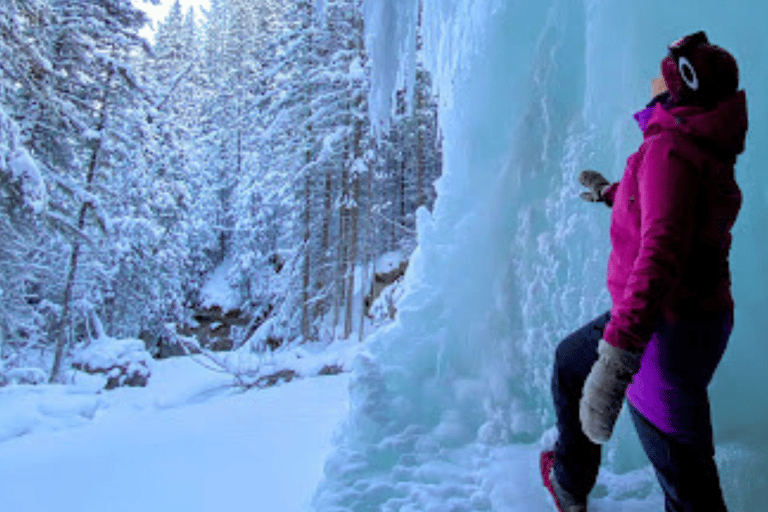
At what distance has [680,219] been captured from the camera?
1486 mm

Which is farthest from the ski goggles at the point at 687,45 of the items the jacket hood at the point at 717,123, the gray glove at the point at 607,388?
the gray glove at the point at 607,388

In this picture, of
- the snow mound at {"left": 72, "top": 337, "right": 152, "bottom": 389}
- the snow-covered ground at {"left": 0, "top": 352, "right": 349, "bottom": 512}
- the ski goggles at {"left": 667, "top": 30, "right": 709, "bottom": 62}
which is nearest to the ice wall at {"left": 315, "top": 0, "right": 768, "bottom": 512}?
the snow-covered ground at {"left": 0, "top": 352, "right": 349, "bottom": 512}

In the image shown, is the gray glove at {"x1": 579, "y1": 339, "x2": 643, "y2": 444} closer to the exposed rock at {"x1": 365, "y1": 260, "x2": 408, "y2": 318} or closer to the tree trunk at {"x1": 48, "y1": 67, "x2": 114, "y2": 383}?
the tree trunk at {"x1": 48, "y1": 67, "x2": 114, "y2": 383}

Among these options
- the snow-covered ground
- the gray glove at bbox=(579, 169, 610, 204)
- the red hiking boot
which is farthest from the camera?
the snow-covered ground

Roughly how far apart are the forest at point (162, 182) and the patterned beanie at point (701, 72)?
3.61 metres

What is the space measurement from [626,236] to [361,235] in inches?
677

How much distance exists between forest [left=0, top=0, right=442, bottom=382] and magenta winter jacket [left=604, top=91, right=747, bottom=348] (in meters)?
3.72

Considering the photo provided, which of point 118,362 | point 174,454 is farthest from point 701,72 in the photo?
point 118,362

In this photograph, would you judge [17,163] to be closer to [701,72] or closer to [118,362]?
[118,362]

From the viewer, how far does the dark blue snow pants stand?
1.60 meters

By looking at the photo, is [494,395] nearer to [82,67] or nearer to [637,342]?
[637,342]

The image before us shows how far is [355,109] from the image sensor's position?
15.4 metres

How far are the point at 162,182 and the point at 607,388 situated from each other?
22055mm

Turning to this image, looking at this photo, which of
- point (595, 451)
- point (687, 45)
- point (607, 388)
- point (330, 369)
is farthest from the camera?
point (330, 369)
